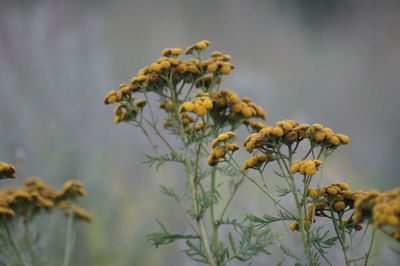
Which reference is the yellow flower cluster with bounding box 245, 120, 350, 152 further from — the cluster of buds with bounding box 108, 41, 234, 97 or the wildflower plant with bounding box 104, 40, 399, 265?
the cluster of buds with bounding box 108, 41, 234, 97

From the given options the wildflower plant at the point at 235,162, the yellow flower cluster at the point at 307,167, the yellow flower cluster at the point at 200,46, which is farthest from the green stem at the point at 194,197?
the yellow flower cluster at the point at 307,167

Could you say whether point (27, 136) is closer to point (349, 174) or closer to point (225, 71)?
point (225, 71)

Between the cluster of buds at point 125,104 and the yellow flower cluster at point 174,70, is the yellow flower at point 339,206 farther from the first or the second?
the cluster of buds at point 125,104

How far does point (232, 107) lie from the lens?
2.30 m

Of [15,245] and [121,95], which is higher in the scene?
[121,95]

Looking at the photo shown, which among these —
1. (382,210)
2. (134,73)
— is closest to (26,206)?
(382,210)

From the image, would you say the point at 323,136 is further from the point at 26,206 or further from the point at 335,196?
the point at 26,206

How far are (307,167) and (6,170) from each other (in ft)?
3.87

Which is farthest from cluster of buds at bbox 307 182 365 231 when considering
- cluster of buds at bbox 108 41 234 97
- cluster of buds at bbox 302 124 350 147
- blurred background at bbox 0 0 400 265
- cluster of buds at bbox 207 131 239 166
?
blurred background at bbox 0 0 400 265

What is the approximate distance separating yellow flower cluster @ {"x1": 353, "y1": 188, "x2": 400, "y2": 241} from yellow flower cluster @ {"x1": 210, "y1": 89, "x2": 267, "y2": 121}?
87 centimetres

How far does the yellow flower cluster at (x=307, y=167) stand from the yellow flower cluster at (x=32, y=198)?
1126 mm

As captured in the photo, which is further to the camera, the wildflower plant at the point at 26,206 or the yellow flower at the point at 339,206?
the wildflower plant at the point at 26,206

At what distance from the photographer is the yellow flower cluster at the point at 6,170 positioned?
6.66 feet

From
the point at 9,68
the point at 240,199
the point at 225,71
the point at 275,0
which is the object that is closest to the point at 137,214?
the point at 240,199
